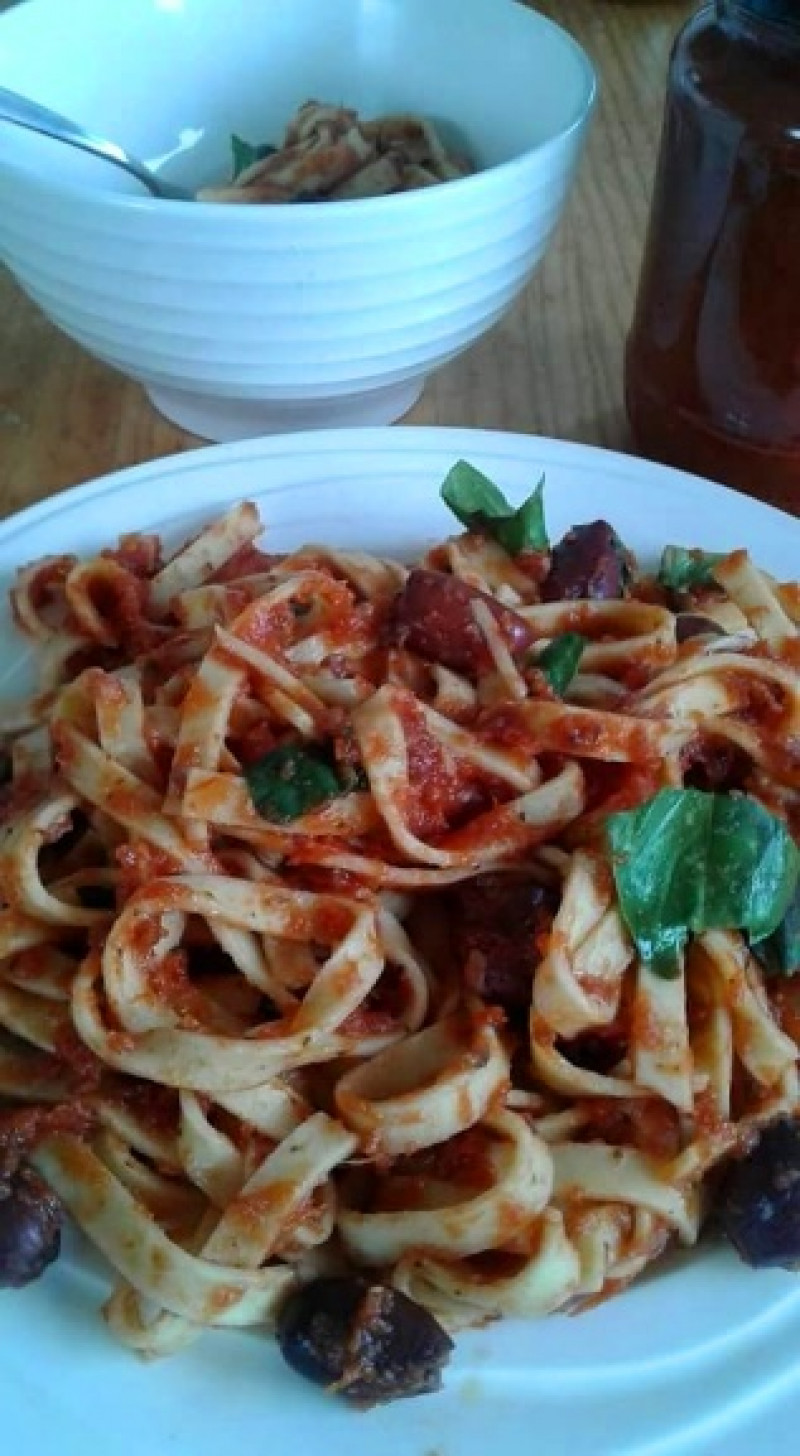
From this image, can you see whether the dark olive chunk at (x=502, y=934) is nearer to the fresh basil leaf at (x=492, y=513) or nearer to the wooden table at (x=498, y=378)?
the fresh basil leaf at (x=492, y=513)

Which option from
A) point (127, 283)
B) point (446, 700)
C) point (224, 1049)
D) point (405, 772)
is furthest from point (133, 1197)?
point (127, 283)

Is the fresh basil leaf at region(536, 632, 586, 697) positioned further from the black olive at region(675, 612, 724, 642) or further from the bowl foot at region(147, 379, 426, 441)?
the bowl foot at region(147, 379, 426, 441)

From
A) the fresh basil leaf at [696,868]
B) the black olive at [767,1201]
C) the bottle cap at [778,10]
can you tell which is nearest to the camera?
the black olive at [767,1201]

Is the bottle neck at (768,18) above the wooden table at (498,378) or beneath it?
above

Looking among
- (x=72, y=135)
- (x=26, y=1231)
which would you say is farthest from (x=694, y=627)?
(x=72, y=135)

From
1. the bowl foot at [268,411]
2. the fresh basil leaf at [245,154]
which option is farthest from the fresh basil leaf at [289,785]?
the fresh basil leaf at [245,154]

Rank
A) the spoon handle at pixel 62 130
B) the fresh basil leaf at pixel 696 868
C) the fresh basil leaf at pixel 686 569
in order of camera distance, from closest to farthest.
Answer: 1. the fresh basil leaf at pixel 696 868
2. the fresh basil leaf at pixel 686 569
3. the spoon handle at pixel 62 130

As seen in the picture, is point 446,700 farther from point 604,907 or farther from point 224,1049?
point 224,1049

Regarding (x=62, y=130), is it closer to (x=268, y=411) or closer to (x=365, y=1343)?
(x=268, y=411)
